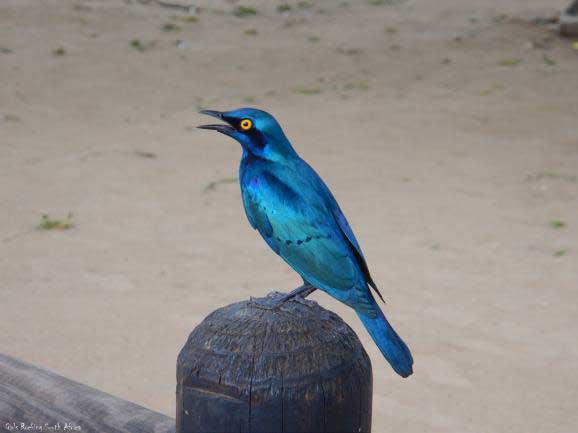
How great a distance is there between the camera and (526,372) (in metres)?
3.97

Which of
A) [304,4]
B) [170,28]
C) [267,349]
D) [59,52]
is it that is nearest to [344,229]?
[267,349]

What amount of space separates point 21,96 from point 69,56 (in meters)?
1.65

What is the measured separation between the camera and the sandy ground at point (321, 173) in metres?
4.06

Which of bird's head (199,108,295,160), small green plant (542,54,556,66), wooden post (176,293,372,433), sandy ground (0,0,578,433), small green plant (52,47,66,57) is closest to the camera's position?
wooden post (176,293,372,433)

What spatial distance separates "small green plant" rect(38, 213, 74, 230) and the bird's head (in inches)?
154

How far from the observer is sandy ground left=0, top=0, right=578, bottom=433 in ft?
13.3

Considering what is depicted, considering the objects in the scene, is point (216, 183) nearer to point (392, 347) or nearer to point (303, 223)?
point (303, 223)

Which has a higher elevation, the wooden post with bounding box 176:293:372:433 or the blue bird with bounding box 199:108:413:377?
the blue bird with bounding box 199:108:413:377

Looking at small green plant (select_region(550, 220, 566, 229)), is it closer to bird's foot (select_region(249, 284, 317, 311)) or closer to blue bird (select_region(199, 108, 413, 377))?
blue bird (select_region(199, 108, 413, 377))

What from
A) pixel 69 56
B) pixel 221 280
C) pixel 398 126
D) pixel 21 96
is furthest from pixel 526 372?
pixel 69 56

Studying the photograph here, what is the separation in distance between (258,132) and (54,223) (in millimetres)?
4054

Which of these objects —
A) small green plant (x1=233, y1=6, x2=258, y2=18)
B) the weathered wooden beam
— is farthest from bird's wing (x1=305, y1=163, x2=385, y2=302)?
small green plant (x1=233, y1=6, x2=258, y2=18)

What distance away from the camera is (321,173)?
698 centimetres

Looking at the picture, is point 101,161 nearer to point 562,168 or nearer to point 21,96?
point 21,96
